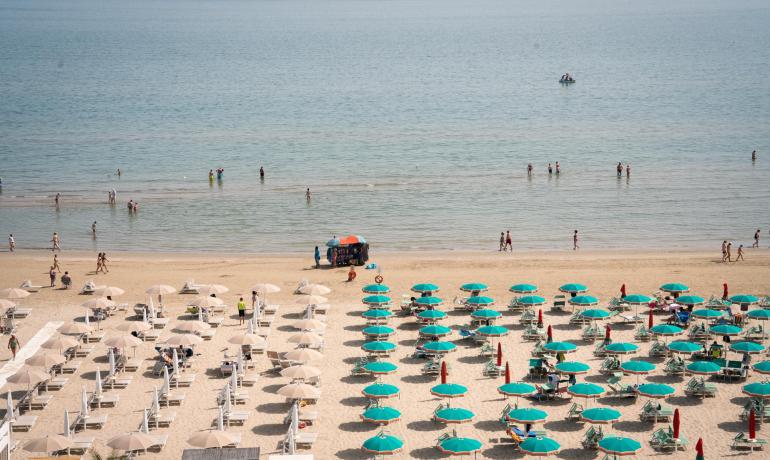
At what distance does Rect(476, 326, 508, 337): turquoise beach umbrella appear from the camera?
117 ft

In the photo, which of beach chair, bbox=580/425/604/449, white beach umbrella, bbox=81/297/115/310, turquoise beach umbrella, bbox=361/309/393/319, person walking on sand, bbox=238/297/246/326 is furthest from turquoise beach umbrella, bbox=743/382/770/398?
white beach umbrella, bbox=81/297/115/310

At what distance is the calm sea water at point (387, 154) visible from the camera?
6134 centimetres

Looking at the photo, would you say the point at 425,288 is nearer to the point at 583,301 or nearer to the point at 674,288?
the point at 583,301

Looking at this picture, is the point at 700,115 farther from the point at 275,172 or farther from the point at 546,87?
the point at 275,172

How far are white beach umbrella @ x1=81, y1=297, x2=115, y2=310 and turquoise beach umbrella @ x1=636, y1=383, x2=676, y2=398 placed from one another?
20.3 meters

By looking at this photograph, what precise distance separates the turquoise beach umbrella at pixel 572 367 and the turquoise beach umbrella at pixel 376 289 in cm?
1113

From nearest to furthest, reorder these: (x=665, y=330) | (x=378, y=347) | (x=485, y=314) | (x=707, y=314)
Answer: (x=378, y=347) → (x=665, y=330) → (x=707, y=314) → (x=485, y=314)

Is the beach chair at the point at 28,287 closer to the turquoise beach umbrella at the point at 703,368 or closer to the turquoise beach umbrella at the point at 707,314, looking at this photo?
the turquoise beach umbrella at the point at 707,314

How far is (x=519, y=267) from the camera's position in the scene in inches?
1925

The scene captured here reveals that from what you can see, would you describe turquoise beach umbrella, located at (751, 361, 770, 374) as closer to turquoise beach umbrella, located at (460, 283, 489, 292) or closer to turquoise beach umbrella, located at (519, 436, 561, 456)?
turquoise beach umbrella, located at (519, 436, 561, 456)

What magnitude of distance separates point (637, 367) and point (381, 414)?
28.5ft

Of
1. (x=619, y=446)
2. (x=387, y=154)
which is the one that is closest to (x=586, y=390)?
(x=619, y=446)

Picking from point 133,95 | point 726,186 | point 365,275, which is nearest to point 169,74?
point 133,95

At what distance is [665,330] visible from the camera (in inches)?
1401
